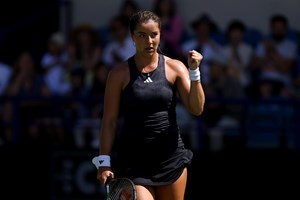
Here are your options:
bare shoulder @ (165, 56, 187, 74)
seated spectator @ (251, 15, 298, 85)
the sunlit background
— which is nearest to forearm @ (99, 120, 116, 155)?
bare shoulder @ (165, 56, 187, 74)

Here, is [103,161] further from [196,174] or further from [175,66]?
[196,174]

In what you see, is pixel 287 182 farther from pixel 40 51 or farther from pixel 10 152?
pixel 40 51

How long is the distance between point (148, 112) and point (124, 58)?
5.24m

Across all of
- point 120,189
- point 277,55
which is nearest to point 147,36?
point 120,189

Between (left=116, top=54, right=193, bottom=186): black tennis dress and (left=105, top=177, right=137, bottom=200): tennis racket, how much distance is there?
0.14 meters

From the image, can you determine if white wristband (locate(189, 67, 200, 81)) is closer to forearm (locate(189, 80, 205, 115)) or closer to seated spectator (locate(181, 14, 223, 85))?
forearm (locate(189, 80, 205, 115))

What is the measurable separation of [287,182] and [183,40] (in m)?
2.45

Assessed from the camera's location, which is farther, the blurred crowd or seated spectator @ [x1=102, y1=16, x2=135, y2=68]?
seated spectator @ [x1=102, y1=16, x2=135, y2=68]

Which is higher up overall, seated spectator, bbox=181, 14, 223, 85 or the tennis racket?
seated spectator, bbox=181, 14, 223, 85

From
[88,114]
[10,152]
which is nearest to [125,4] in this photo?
[88,114]

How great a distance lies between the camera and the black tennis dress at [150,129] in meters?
7.12

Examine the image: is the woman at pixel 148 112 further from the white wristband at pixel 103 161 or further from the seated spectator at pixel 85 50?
the seated spectator at pixel 85 50

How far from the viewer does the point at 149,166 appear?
7.19 metres

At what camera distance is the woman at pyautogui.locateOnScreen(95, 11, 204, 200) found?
7.11m
